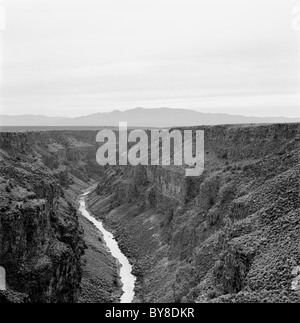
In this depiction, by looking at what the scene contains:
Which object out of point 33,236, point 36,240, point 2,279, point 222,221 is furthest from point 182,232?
point 2,279

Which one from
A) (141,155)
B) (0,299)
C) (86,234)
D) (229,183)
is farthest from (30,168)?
(141,155)

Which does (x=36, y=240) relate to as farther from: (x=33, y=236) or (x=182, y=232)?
(x=182, y=232)

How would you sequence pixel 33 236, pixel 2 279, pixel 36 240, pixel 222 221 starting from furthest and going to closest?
pixel 222 221 < pixel 36 240 < pixel 33 236 < pixel 2 279

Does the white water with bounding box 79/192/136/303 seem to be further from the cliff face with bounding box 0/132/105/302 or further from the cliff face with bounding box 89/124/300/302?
the cliff face with bounding box 0/132/105/302

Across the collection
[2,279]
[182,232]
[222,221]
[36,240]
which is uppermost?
[222,221]

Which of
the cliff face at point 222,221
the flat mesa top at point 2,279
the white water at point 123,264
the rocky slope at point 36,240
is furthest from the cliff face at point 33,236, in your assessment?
the cliff face at point 222,221

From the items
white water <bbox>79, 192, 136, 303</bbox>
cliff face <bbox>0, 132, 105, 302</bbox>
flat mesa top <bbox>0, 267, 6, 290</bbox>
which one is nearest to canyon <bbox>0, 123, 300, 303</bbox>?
cliff face <bbox>0, 132, 105, 302</bbox>
